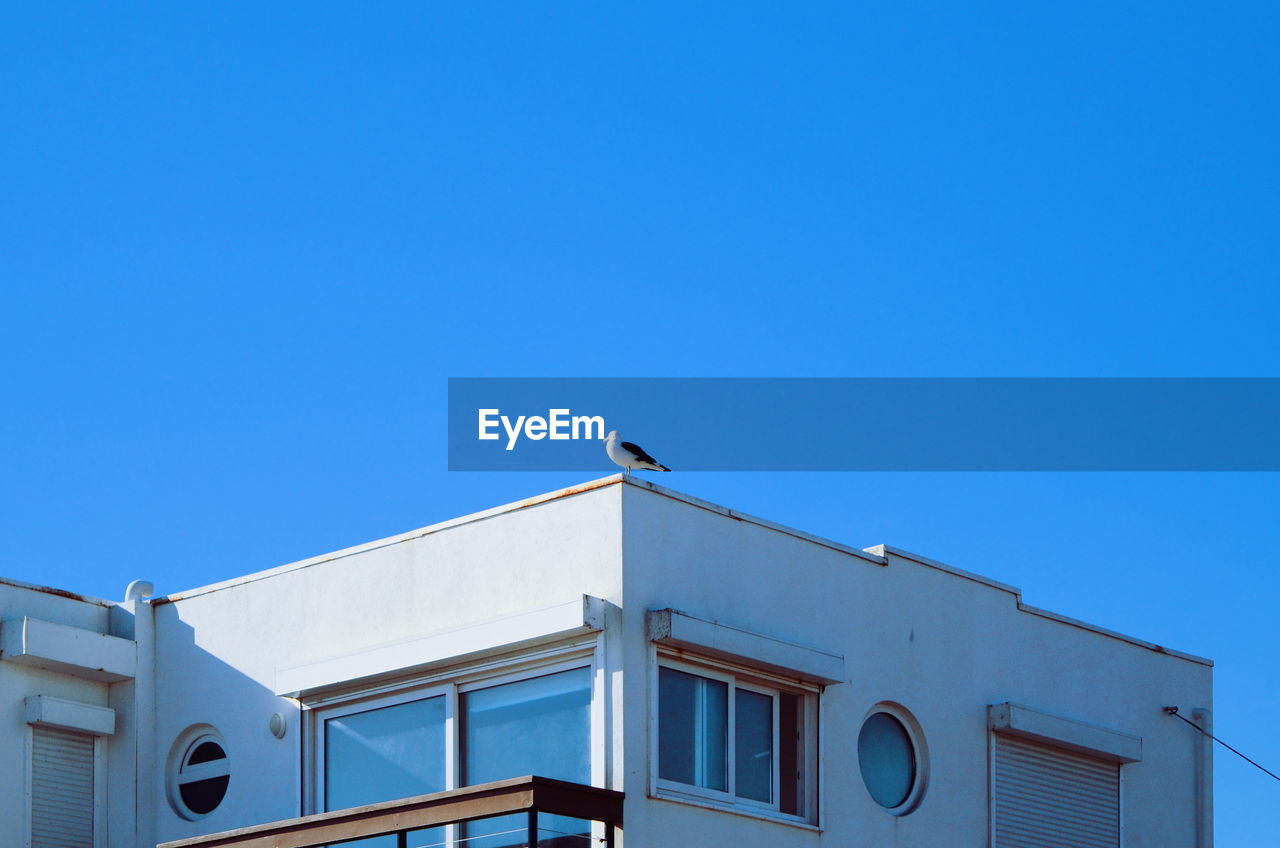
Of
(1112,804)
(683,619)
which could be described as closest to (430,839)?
(683,619)

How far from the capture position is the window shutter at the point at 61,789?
16.9 meters

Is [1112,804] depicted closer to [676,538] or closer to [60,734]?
[676,538]

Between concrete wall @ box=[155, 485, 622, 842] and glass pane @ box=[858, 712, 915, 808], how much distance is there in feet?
10.5

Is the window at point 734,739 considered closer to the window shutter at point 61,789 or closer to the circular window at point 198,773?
the circular window at point 198,773

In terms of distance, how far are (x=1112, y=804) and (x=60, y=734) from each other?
391 inches

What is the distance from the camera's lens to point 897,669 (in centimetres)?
1659

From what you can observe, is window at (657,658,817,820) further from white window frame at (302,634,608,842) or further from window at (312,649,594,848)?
window at (312,649,594,848)

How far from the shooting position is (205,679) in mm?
17266

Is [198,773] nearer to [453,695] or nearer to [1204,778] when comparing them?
[453,695]

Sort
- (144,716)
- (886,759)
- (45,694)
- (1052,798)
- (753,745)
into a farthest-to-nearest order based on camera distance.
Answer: (1052,798)
(144,716)
(45,694)
(886,759)
(753,745)

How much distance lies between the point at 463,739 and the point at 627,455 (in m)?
2.62

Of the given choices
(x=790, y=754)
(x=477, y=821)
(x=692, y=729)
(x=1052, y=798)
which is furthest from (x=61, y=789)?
(x=1052, y=798)

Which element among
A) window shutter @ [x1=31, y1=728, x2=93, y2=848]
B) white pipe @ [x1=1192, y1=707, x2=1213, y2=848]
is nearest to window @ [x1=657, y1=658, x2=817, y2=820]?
white pipe @ [x1=1192, y1=707, x2=1213, y2=848]

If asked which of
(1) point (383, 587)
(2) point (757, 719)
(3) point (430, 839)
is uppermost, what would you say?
(1) point (383, 587)
